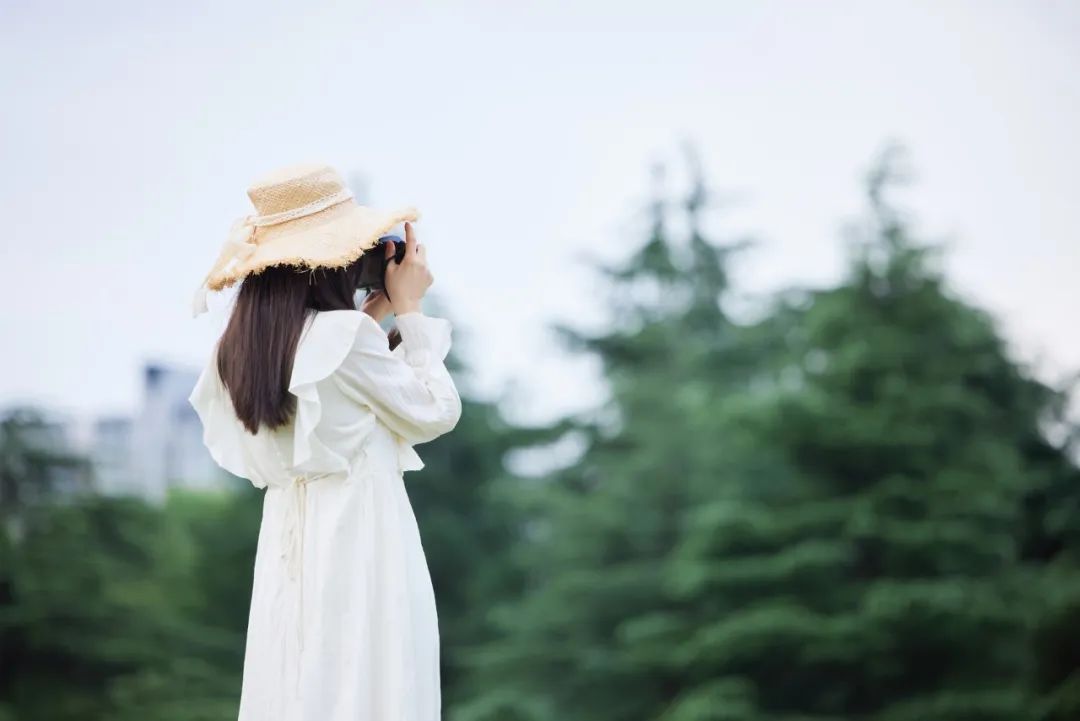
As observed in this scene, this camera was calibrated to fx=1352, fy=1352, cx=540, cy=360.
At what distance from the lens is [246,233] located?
2.22 m

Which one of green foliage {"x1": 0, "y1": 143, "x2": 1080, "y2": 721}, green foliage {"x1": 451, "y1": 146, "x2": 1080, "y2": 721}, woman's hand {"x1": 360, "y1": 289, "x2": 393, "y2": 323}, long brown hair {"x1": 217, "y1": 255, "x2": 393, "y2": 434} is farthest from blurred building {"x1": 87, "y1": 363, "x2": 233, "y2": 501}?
long brown hair {"x1": 217, "y1": 255, "x2": 393, "y2": 434}

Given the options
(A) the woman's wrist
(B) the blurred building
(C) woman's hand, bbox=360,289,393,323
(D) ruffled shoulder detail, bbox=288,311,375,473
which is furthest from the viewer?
(B) the blurred building

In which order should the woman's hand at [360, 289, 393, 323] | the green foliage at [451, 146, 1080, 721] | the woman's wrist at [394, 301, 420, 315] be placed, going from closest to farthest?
the woman's wrist at [394, 301, 420, 315] < the woman's hand at [360, 289, 393, 323] < the green foliage at [451, 146, 1080, 721]

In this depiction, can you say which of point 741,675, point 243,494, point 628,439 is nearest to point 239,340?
point 741,675

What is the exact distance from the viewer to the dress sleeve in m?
2.15

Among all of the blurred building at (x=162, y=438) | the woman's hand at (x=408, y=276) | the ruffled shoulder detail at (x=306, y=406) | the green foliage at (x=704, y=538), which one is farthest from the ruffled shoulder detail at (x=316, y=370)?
the blurred building at (x=162, y=438)

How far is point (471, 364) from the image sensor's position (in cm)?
1570

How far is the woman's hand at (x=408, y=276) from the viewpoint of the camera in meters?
2.25

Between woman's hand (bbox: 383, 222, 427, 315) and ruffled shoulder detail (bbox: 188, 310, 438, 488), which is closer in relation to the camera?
ruffled shoulder detail (bbox: 188, 310, 438, 488)

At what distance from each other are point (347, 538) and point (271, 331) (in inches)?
13.9

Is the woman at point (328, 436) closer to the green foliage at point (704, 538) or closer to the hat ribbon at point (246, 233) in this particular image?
the hat ribbon at point (246, 233)

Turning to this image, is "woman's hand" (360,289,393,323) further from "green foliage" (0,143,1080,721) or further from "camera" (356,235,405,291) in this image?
"green foliage" (0,143,1080,721)

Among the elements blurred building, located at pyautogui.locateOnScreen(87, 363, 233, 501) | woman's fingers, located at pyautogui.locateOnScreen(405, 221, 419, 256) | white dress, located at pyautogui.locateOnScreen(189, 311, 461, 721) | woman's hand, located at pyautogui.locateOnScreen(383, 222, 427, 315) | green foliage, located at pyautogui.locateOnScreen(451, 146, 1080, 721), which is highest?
blurred building, located at pyautogui.locateOnScreen(87, 363, 233, 501)

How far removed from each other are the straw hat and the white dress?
4.2 inches
